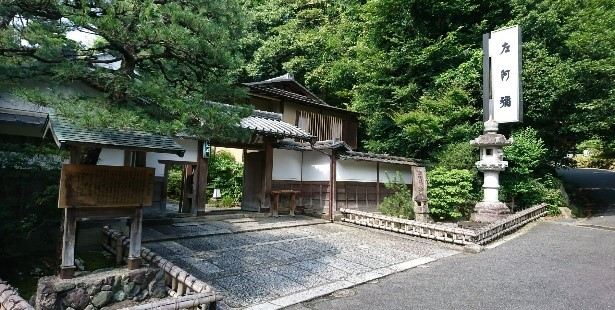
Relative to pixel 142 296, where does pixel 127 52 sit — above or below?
above

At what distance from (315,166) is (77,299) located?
10.7 m

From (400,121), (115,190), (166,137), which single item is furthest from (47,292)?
(400,121)

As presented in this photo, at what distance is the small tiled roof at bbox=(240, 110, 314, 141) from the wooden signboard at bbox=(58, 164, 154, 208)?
6.08m

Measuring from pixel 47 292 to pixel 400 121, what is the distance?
48.4ft

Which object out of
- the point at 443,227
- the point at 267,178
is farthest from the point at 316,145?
the point at 443,227

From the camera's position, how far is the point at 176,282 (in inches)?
239

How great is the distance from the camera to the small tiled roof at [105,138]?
199 inches

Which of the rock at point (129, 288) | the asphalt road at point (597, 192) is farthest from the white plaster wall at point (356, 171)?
the asphalt road at point (597, 192)


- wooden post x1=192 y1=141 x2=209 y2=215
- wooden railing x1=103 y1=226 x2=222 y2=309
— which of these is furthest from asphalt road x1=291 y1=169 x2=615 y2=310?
wooden post x1=192 y1=141 x2=209 y2=215

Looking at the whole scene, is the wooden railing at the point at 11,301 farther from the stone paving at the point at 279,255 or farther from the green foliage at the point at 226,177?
the green foliage at the point at 226,177

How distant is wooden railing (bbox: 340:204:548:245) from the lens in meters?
10.3

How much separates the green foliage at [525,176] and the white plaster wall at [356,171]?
19.3 ft

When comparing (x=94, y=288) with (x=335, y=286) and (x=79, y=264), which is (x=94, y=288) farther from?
(x=335, y=286)

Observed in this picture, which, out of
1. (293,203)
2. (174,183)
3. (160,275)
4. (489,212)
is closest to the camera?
(160,275)
